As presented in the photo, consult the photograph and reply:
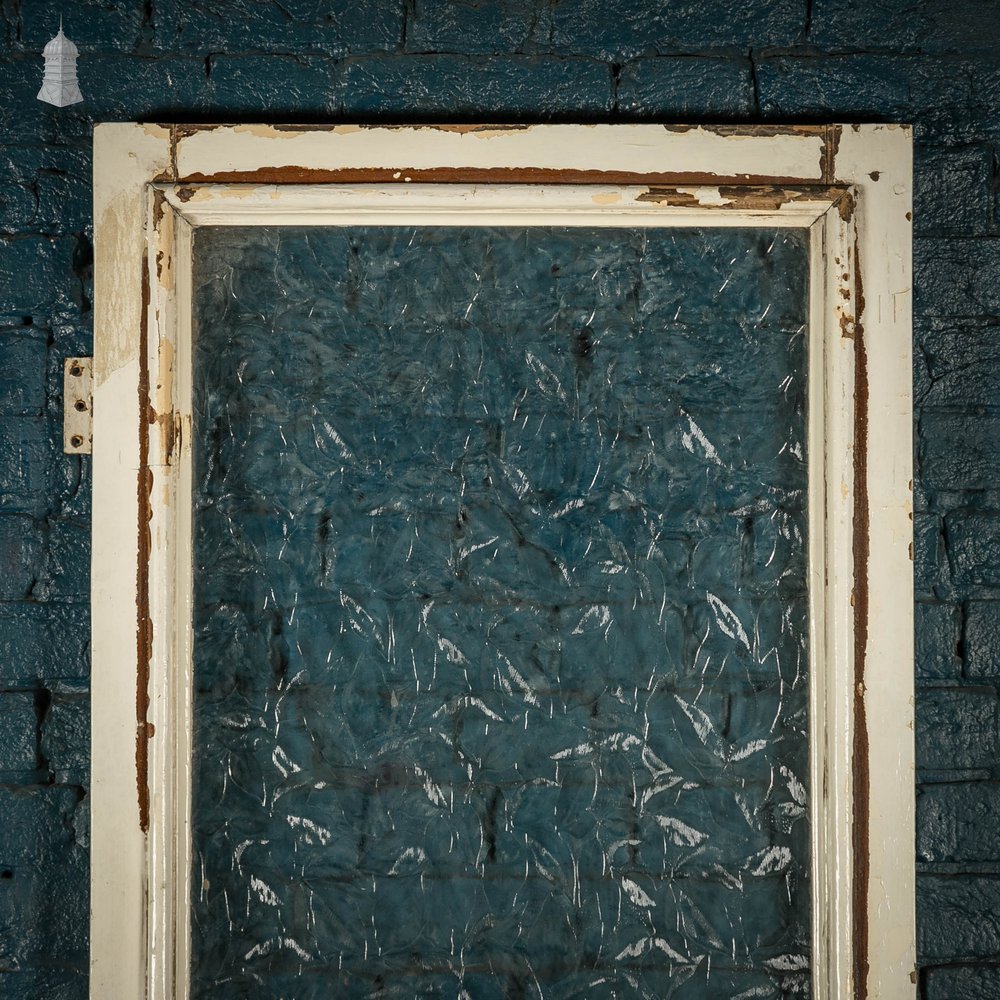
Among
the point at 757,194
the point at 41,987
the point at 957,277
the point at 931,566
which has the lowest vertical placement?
the point at 41,987

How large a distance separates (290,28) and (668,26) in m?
0.52

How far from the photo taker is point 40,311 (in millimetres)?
1249

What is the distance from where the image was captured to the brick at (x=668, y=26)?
124 centimetres

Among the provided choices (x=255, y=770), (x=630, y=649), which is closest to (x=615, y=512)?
(x=630, y=649)

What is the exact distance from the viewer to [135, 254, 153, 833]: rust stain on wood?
1191 mm

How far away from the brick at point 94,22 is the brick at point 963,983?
168 cm

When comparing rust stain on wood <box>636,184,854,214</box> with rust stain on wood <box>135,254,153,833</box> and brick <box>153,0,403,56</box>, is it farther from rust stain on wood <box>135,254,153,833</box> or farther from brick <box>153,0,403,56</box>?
rust stain on wood <box>135,254,153,833</box>

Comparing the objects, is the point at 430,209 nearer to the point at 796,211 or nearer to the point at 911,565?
the point at 796,211

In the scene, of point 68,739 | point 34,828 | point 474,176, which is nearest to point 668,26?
point 474,176

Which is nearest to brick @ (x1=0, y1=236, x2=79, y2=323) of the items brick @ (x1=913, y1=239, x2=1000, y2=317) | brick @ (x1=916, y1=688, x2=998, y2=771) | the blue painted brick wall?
the blue painted brick wall

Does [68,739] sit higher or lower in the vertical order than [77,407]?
lower

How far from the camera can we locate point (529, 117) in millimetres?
1235

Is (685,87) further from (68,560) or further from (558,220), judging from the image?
(68,560)

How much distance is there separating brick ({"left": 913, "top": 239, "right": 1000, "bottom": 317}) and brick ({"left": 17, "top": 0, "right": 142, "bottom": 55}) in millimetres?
1127
